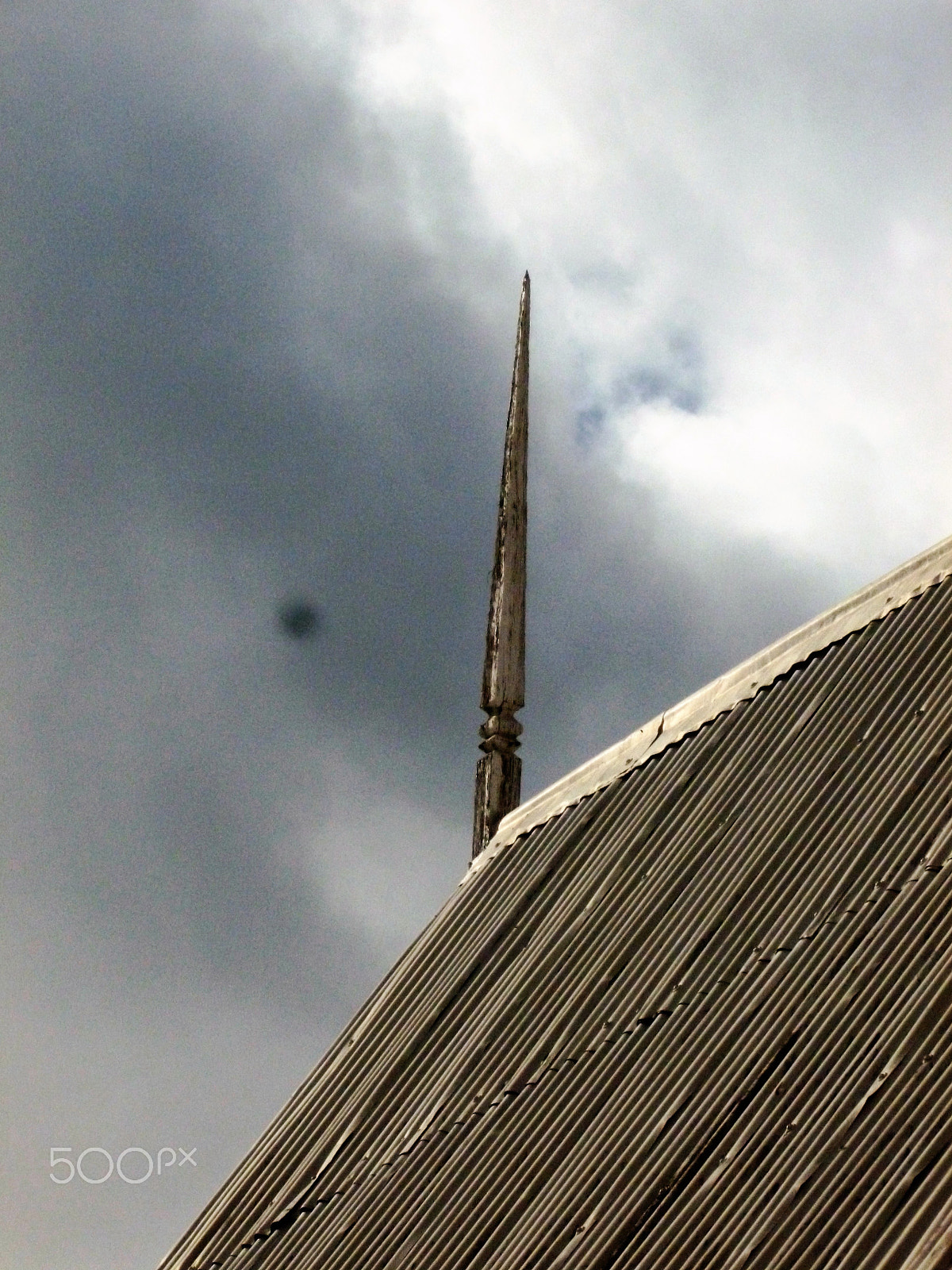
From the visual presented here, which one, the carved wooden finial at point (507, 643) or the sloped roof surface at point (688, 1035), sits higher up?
the carved wooden finial at point (507, 643)

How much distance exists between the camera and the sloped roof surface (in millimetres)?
7164

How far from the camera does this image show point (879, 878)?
8.61 metres

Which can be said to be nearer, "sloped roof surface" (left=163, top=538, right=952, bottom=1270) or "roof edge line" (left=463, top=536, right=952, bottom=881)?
"sloped roof surface" (left=163, top=538, right=952, bottom=1270)

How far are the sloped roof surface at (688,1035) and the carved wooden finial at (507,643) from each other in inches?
34.0

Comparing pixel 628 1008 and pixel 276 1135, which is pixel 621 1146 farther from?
pixel 276 1135

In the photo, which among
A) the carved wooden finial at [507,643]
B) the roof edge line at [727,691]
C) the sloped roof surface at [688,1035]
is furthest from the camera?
the carved wooden finial at [507,643]

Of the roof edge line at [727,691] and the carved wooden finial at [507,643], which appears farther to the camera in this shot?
the carved wooden finial at [507,643]

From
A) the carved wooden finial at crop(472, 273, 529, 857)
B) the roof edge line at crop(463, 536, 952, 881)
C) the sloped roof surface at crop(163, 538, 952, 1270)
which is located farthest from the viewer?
the carved wooden finial at crop(472, 273, 529, 857)

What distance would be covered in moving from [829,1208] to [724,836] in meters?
3.67

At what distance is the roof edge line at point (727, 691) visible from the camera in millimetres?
10375

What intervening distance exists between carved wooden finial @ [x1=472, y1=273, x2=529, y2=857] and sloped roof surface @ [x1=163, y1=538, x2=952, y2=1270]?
86 cm

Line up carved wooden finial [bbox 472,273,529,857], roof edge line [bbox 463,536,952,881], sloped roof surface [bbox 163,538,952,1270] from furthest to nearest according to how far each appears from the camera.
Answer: carved wooden finial [bbox 472,273,529,857] < roof edge line [bbox 463,536,952,881] < sloped roof surface [bbox 163,538,952,1270]

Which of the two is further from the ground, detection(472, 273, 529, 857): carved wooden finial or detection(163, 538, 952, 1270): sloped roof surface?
detection(472, 273, 529, 857): carved wooden finial

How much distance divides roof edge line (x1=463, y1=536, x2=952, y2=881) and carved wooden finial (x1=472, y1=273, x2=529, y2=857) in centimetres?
36
